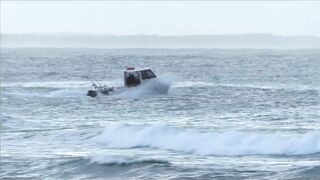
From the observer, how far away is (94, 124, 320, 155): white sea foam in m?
28.4

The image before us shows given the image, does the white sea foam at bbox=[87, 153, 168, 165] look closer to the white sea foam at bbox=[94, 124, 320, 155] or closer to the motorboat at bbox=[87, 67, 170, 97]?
the white sea foam at bbox=[94, 124, 320, 155]

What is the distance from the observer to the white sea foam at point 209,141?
2842cm

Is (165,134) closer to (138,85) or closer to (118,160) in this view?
(118,160)

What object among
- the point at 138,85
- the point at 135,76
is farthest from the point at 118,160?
the point at 135,76

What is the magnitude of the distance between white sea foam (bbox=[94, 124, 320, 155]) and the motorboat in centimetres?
2000

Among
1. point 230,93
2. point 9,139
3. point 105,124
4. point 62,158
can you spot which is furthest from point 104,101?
point 62,158

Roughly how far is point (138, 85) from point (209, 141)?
24402mm

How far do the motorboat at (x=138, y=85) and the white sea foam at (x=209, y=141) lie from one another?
787 inches

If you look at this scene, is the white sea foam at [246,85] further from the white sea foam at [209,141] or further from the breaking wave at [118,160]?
the breaking wave at [118,160]

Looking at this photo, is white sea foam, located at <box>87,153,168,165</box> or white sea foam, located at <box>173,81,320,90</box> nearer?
white sea foam, located at <box>87,153,168,165</box>

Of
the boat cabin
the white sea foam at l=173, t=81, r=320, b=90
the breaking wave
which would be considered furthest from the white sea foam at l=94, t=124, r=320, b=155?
the white sea foam at l=173, t=81, r=320, b=90

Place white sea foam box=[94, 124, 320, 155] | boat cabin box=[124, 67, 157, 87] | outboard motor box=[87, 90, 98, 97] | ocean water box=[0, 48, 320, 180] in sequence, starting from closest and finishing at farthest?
ocean water box=[0, 48, 320, 180], white sea foam box=[94, 124, 320, 155], outboard motor box=[87, 90, 98, 97], boat cabin box=[124, 67, 157, 87]

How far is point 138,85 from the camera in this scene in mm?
54969

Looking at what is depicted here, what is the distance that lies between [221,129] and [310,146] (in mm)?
6243
